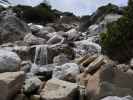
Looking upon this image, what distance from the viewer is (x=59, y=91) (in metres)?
12.2

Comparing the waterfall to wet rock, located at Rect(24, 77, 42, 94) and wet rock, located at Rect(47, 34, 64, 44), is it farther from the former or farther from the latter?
wet rock, located at Rect(24, 77, 42, 94)

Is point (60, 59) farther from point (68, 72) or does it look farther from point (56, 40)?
point (68, 72)

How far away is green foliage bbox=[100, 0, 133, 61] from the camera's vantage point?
15705mm

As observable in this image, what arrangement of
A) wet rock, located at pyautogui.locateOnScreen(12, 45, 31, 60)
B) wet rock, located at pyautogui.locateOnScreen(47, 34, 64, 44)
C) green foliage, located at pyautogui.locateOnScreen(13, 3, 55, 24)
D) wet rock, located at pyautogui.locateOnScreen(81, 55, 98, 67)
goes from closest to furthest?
wet rock, located at pyautogui.locateOnScreen(81, 55, 98, 67) < wet rock, located at pyautogui.locateOnScreen(12, 45, 31, 60) < wet rock, located at pyautogui.locateOnScreen(47, 34, 64, 44) < green foliage, located at pyautogui.locateOnScreen(13, 3, 55, 24)

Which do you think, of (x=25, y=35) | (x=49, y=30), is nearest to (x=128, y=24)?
(x=25, y=35)

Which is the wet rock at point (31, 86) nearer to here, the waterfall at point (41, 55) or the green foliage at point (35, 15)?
the waterfall at point (41, 55)

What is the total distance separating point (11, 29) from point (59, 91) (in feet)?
61.2

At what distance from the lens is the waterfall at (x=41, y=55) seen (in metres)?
24.0

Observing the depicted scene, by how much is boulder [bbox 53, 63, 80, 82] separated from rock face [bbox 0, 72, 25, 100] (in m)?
2.42

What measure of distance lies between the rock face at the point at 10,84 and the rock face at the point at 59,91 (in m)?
0.80

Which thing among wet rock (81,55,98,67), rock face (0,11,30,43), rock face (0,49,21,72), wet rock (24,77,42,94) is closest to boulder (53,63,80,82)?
wet rock (81,55,98,67)

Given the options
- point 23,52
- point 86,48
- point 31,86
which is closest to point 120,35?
point 31,86

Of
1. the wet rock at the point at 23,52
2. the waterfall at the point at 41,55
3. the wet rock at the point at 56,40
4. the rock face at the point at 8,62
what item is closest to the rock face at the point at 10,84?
the rock face at the point at 8,62

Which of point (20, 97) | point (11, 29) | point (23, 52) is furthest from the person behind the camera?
point (11, 29)
